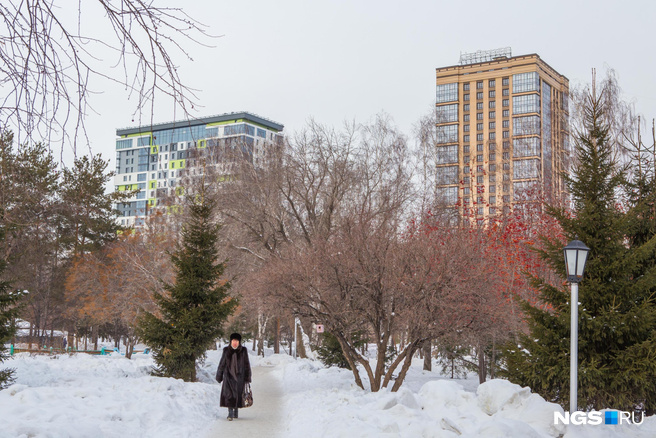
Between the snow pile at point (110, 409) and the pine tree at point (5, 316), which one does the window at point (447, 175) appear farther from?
the pine tree at point (5, 316)

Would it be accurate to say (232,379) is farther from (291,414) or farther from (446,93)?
(446,93)

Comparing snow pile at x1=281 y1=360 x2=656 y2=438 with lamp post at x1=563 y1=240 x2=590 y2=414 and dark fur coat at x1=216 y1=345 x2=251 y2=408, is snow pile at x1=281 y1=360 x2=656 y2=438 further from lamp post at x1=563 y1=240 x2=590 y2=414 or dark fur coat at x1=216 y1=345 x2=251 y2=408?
dark fur coat at x1=216 y1=345 x2=251 y2=408

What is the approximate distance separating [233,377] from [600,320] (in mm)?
7453

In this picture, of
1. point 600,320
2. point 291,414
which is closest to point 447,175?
point 291,414

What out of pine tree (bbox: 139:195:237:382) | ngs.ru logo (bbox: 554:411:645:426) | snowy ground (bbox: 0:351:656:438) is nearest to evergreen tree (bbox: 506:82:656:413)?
snowy ground (bbox: 0:351:656:438)

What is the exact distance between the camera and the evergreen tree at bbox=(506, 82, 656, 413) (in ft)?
36.8

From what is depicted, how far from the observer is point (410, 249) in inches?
663

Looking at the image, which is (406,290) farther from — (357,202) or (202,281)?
(357,202)

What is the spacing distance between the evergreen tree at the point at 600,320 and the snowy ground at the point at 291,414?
1183mm

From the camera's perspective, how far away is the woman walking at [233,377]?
12.4m

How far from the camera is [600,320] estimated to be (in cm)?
1144

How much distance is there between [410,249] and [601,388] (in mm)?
6625

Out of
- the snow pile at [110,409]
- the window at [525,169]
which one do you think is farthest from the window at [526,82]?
the snow pile at [110,409]

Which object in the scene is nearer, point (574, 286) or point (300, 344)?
point (574, 286)
